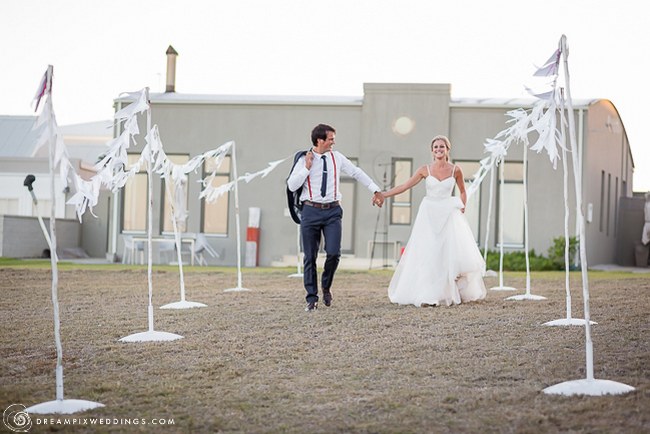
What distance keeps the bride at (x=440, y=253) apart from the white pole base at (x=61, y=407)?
532 centimetres

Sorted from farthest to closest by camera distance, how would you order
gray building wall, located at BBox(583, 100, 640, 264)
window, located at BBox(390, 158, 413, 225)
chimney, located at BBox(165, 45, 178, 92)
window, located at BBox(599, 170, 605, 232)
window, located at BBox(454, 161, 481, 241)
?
chimney, located at BBox(165, 45, 178, 92) < window, located at BBox(599, 170, 605, 232) < window, located at BBox(390, 158, 413, 225) < gray building wall, located at BBox(583, 100, 640, 264) < window, located at BBox(454, 161, 481, 241)

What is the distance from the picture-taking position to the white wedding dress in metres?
10.8

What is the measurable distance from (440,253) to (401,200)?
14.6 m

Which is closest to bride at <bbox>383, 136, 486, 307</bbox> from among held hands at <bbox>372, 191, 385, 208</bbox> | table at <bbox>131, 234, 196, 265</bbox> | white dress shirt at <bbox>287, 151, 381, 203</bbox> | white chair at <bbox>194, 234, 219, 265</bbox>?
held hands at <bbox>372, 191, 385, 208</bbox>

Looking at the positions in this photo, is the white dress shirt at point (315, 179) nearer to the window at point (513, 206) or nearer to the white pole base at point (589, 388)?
the white pole base at point (589, 388)

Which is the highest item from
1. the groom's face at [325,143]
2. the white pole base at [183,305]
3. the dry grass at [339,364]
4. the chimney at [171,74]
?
the chimney at [171,74]

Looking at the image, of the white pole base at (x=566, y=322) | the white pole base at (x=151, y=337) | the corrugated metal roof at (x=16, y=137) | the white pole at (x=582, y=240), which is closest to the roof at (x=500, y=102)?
the corrugated metal roof at (x=16, y=137)

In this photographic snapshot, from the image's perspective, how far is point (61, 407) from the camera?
5.80 metres

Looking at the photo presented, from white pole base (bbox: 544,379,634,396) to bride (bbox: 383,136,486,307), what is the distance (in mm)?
4609

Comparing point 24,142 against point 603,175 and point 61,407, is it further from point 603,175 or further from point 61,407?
point 61,407

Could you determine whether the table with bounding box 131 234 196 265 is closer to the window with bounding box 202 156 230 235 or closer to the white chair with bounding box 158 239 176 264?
the white chair with bounding box 158 239 176 264

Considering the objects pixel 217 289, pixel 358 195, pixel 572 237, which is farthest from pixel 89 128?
pixel 217 289

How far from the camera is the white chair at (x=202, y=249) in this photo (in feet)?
83.2

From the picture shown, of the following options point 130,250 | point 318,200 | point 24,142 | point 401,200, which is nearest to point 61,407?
point 318,200
